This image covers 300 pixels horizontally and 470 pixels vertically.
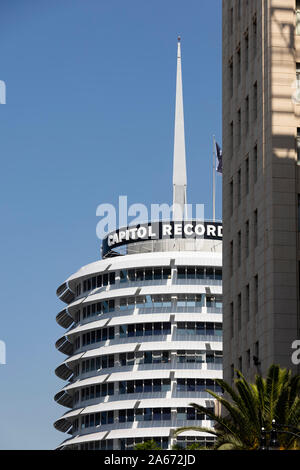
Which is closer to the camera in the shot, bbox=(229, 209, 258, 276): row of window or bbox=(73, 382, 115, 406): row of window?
bbox=(229, 209, 258, 276): row of window

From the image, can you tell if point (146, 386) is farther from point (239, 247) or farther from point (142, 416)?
point (239, 247)

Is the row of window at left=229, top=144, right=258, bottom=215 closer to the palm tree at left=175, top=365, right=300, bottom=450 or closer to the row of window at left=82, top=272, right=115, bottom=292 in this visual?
the palm tree at left=175, top=365, right=300, bottom=450

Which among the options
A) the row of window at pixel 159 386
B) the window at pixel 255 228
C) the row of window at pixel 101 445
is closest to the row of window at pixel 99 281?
the row of window at pixel 159 386

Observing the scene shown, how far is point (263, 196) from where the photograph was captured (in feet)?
253

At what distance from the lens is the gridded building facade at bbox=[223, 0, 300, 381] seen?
73.8 metres

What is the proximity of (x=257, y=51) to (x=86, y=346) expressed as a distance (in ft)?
302

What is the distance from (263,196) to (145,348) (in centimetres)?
8408

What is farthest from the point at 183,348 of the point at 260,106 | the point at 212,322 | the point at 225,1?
the point at 260,106

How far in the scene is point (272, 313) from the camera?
7338cm

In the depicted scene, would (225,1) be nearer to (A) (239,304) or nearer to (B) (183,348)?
(A) (239,304)

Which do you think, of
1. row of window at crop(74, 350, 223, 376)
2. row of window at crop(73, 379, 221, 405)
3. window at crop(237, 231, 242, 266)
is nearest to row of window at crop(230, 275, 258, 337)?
window at crop(237, 231, 242, 266)

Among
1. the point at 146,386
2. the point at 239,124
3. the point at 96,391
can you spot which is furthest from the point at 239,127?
the point at 96,391

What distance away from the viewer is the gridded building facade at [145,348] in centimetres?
15650

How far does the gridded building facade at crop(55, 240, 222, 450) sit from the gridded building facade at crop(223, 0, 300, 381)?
233 feet
